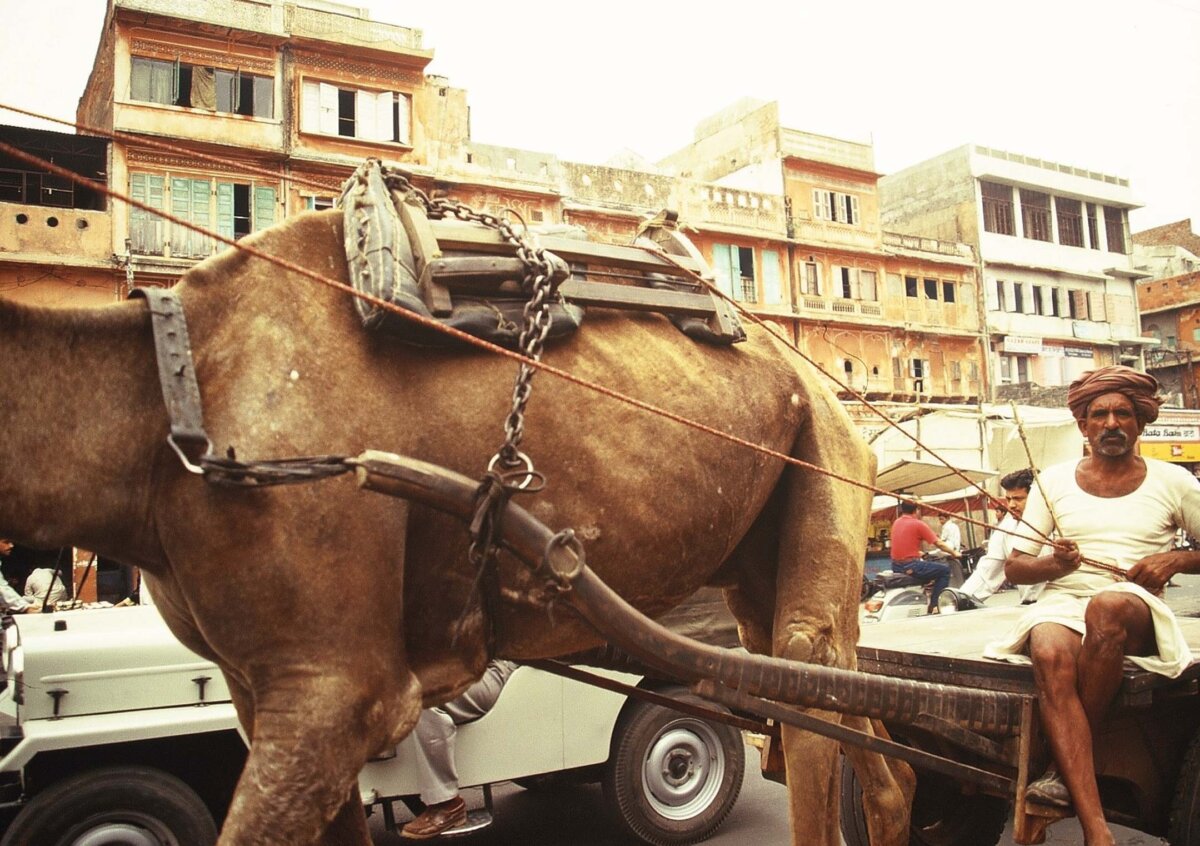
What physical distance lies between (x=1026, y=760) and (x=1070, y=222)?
132 feet

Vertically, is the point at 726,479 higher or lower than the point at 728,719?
higher

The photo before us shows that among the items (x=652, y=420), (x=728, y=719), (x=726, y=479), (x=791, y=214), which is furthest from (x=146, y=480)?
(x=791, y=214)

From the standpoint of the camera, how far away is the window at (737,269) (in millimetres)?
30219

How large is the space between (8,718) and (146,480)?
2996 mm

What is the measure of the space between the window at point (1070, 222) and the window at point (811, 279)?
39.6ft

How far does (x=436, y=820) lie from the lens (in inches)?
189

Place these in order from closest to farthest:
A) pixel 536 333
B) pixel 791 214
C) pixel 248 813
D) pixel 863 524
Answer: pixel 248 813 < pixel 536 333 < pixel 863 524 < pixel 791 214

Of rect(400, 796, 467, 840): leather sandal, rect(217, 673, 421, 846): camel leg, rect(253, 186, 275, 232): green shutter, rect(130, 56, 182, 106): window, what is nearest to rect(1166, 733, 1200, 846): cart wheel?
rect(217, 673, 421, 846): camel leg

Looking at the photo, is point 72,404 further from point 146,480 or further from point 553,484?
point 553,484

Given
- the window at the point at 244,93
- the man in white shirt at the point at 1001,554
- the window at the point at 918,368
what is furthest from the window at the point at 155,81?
the window at the point at 918,368

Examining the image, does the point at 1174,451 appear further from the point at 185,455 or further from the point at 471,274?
the point at 185,455

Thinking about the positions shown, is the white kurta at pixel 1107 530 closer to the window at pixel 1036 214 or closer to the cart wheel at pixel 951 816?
the cart wheel at pixel 951 816

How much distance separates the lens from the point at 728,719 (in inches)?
134

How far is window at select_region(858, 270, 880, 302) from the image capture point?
108 feet
